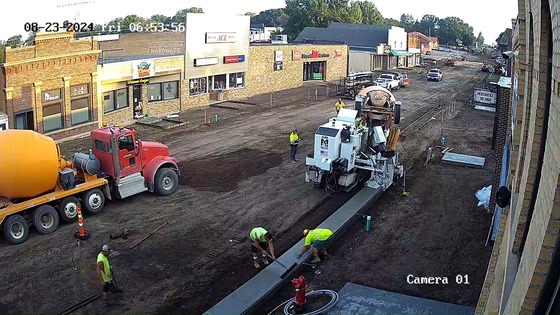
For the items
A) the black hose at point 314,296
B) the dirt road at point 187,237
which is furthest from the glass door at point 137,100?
the black hose at point 314,296

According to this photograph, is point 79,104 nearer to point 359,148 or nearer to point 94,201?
point 94,201

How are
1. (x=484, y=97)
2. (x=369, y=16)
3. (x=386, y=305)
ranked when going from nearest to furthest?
(x=386, y=305)
(x=484, y=97)
(x=369, y=16)

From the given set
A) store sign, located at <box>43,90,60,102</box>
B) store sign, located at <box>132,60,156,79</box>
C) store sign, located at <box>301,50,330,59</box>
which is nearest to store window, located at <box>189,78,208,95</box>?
store sign, located at <box>132,60,156,79</box>

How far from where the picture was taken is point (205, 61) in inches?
1491

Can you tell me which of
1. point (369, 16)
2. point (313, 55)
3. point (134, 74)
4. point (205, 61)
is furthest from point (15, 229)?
point (369, 16)

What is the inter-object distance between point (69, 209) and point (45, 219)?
69 cm

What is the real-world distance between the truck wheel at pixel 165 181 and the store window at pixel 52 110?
10.7 meters

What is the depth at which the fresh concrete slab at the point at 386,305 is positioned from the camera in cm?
1078

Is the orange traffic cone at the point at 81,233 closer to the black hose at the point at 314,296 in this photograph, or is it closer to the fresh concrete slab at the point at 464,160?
the black hose at the point at 314,296

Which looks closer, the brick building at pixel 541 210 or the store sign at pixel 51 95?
the brick building at pixel 541 210

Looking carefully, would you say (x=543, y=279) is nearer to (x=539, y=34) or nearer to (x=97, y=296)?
(x=539, y=34)

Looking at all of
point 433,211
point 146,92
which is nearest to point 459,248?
point 433,211

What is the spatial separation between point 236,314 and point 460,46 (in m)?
163

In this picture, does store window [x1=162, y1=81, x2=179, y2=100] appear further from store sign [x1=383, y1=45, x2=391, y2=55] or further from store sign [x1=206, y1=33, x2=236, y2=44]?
store sign [x1=383, y1=45, x2=391, y2=55]
